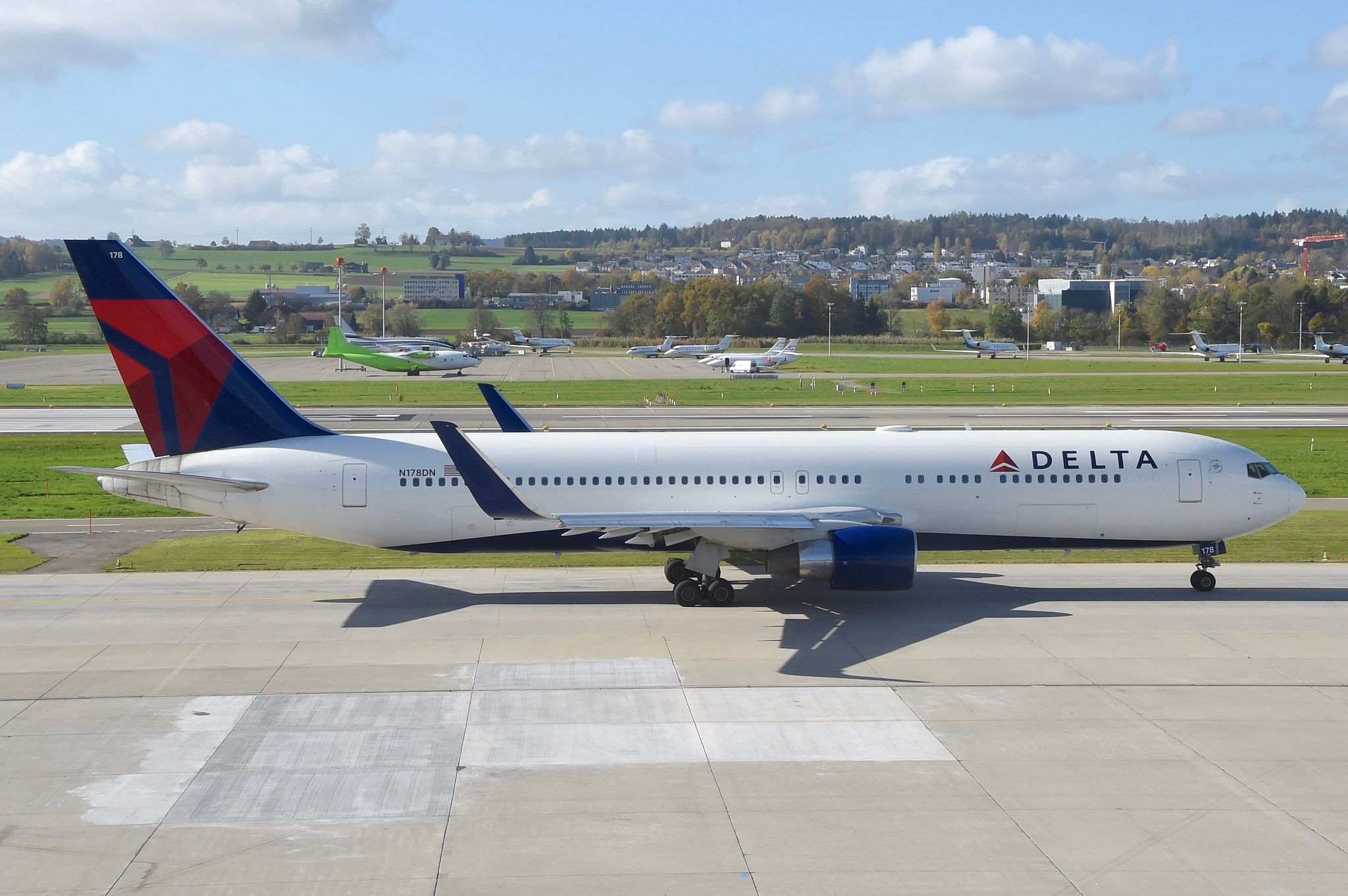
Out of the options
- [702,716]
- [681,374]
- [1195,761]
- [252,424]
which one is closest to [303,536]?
[252,424]

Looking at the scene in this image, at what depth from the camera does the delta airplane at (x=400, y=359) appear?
113062mm

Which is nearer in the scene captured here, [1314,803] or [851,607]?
[1314,803]

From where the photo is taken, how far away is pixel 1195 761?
654 inches

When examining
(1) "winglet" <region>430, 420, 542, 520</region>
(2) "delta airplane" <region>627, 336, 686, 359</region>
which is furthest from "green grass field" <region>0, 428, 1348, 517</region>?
(2) "delta airplane" <region>627, 336, 686, 359</region>

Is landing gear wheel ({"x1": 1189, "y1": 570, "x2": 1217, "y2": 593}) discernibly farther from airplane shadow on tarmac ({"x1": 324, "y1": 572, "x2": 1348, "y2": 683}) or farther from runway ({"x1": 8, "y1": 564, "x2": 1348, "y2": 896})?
runway ({"x1": 8, "y1": 564, "x2": 1348, "y2": 896})

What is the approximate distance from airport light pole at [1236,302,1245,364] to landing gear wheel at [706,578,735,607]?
127982 mm

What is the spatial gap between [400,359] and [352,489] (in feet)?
296

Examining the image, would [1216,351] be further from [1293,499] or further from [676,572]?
[676,572]

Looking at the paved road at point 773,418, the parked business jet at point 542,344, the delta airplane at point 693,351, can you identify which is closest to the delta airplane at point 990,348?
the delta airplane at point 693,351

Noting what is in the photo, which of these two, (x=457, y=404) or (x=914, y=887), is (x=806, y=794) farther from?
(x=457, y=404)

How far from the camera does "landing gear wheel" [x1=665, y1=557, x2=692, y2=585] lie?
26.9 metres

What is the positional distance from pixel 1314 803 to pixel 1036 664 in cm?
658

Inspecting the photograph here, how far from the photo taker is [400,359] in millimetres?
114125

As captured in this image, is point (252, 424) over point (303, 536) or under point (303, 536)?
over
